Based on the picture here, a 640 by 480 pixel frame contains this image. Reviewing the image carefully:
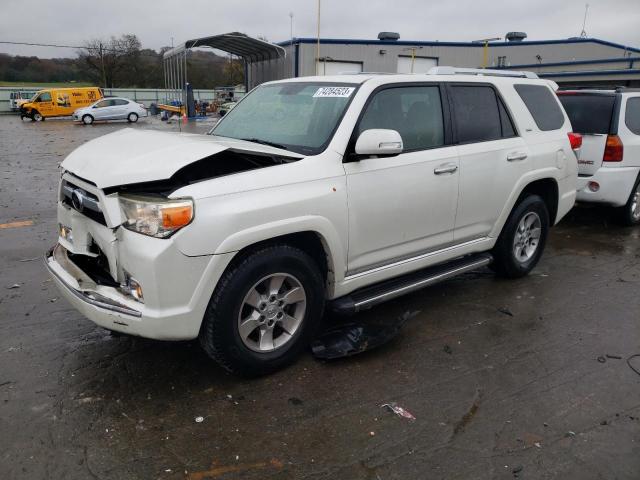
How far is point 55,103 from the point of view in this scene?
3306cm

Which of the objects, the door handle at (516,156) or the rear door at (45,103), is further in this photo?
the rear door at (45,103)

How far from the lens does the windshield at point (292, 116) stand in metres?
3.77

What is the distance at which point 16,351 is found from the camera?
3748mm

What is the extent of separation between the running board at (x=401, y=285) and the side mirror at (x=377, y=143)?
104 cm

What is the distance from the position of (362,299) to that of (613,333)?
84.8 inches

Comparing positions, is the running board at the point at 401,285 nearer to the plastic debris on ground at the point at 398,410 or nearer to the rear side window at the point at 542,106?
the plastic debris on ground at the point at 398,410

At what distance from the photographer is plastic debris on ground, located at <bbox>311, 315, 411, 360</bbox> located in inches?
147

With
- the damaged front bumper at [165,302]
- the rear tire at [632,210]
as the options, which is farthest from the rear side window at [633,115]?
the damaged front bumper at [165,302]

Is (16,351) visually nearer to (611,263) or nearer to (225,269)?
(225,269)

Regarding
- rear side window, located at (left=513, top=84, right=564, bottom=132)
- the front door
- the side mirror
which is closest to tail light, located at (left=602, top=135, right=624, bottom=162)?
rear side window, located at (left=513, top=84, right=564, bottom=132)

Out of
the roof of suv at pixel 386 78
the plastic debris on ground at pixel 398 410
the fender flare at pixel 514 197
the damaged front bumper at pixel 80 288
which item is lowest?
the plastic debris on ground at pixel 398 410

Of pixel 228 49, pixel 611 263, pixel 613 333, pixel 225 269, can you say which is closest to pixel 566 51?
pixel 228 49

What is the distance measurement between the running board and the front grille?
5.47 feet

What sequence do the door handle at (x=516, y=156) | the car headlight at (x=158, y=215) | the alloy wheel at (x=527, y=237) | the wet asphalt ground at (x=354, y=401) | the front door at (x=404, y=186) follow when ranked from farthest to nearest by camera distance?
the alloy wheel at (x=527, y=237) < the door handle at (x=516, y=156) < the front door at (x=404, y=186) < the car headlight at (x=158, y=215) < the wet asphalt ground at (x=354, y=401)
